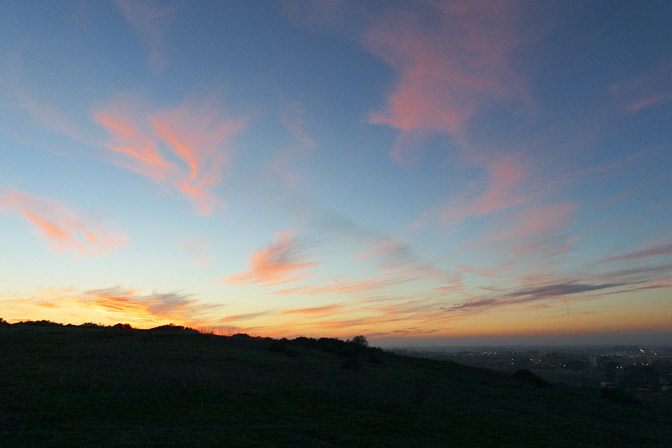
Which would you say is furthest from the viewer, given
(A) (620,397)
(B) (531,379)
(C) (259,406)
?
(B) (531,379)

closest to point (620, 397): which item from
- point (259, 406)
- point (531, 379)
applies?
point (531, 379)

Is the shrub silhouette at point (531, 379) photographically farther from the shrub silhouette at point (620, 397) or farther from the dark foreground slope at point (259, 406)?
the shrub silhouette at point (620, 397)

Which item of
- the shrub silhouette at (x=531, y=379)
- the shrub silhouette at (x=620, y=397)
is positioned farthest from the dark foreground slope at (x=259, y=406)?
the shrub silhouette at (x=531, y=379)

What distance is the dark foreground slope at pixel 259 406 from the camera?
48.8 feet

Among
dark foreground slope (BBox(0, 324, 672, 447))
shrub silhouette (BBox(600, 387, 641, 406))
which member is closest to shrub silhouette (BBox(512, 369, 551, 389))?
dark foreground slope (BBox(0, 324, 672, 447))

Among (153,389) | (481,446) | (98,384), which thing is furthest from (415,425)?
(98,384)

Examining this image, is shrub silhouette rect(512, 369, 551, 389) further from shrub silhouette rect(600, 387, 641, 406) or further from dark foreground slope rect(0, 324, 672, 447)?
shrub silhouette rect(600, 387, 641, 406)

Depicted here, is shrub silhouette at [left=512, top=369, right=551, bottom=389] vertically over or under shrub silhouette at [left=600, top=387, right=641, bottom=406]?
over

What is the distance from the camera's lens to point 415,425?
711 inches

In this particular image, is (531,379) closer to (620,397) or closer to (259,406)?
(620,397)

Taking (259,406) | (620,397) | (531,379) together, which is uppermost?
(259,406)

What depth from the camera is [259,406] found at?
63.9 ft

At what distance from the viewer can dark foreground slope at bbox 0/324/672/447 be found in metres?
14.9

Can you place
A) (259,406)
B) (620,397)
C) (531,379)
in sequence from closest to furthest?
(259,406) < (620,397) < (531,379)
